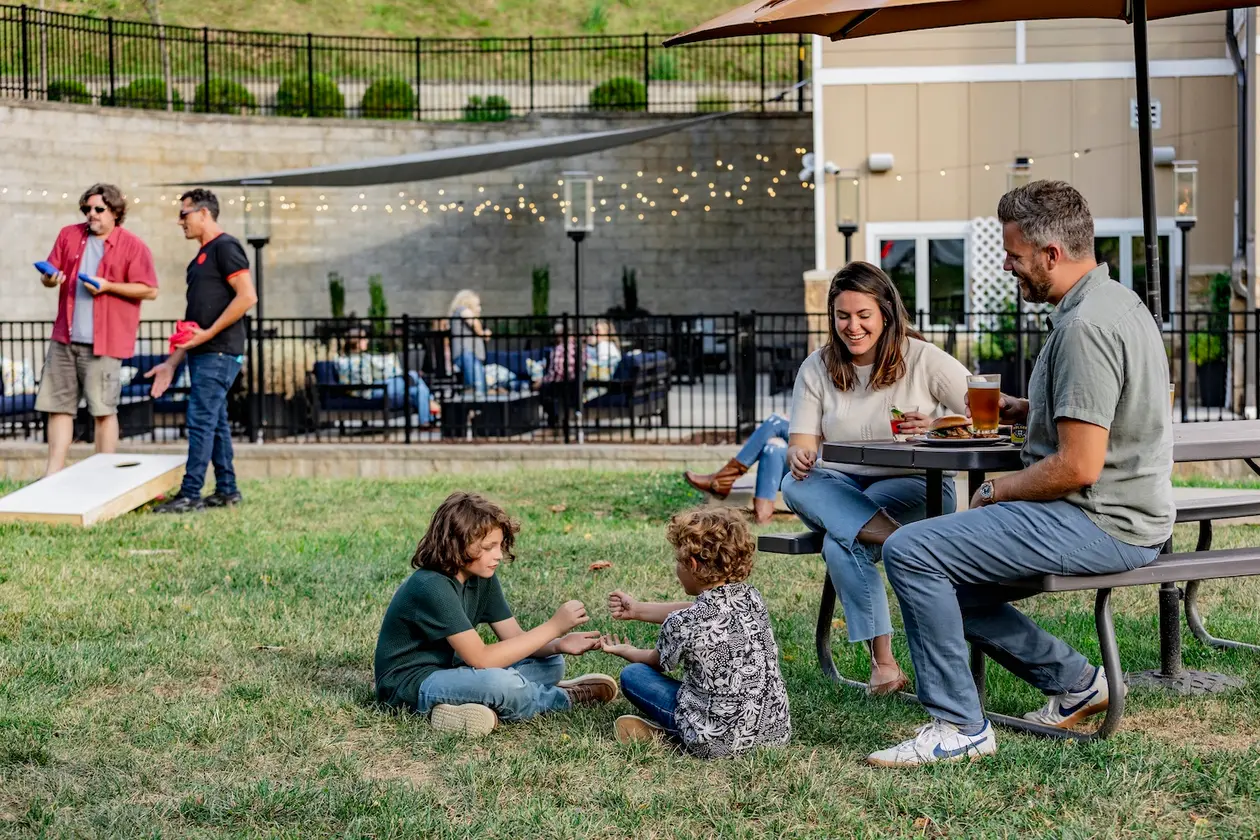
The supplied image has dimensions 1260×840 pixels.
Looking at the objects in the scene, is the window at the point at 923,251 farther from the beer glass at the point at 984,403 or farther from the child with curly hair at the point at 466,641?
the child with curly hair at the point at 466,641

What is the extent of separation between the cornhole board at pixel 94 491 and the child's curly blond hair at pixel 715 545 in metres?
5.06

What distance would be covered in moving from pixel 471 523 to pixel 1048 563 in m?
1.56

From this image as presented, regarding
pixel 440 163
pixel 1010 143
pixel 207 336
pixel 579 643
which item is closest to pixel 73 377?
pixel 207 336

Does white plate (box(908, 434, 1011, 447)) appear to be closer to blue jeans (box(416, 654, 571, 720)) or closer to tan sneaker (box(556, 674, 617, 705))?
Answer: tan sneaker (box(556, 674, 617, 705))

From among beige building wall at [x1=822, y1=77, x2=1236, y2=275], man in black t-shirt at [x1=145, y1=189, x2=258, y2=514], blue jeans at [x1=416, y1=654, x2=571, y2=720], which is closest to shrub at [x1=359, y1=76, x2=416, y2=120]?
beige building wall at [x1=822, y1=77, x2=1236, y2=275]

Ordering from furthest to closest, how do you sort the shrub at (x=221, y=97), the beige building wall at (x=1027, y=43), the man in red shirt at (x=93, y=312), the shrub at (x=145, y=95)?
the shrub at (x=221, y=97) → the shrub at (x=145, y=95) → the beige building wall at (x=1027, y=43) → the man in red shirt at (x=93, y=312)

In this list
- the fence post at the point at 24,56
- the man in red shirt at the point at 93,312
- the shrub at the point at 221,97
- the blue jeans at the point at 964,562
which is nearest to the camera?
the blue jeans at the point at 964,562

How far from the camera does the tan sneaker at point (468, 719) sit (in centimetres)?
392

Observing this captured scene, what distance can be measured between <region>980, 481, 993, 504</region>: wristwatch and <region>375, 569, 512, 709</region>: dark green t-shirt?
1474 mm

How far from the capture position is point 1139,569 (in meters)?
3.62

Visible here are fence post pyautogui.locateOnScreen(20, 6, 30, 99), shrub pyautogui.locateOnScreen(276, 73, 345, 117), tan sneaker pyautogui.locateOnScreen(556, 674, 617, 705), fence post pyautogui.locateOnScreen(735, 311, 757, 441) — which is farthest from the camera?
shrub pyautogui.locateOnScreen(276, 73, 345, 117)

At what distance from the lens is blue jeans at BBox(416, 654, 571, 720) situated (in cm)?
400

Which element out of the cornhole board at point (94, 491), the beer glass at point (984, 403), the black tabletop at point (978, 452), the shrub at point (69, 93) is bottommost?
the cornhole board at point (94, 491)

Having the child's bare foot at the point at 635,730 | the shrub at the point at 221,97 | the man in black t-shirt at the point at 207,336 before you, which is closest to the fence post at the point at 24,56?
the shrub at the point at 221,97
